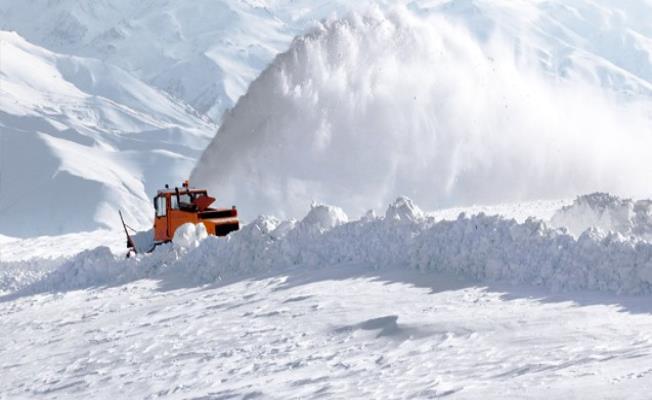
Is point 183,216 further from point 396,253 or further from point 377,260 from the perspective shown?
point 396,253

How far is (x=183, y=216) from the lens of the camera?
17594mm

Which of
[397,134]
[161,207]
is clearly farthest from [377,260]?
[397,134]

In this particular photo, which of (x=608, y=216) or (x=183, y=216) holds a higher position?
(x=183, y=216)

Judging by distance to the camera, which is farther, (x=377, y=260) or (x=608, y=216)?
(x=608, y=216)

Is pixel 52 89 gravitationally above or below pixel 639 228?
above

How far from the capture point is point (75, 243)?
90.0 feet

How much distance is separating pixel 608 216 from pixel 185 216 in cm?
795

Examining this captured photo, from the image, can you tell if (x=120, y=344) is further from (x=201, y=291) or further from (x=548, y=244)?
(x=548, y=244)

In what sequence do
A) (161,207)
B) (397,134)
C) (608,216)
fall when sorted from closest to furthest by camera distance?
(608,216) → (161,207) → (397,134)

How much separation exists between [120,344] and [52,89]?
523 ft

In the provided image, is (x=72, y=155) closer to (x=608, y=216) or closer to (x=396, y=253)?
(x=608, y=216)

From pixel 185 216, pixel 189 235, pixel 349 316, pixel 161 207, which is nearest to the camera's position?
pixel 349 316

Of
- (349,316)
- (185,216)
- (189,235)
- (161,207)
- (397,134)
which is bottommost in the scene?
(349,316)

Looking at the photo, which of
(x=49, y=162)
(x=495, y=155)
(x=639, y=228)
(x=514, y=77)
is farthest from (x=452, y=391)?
(x=49, y=162)
